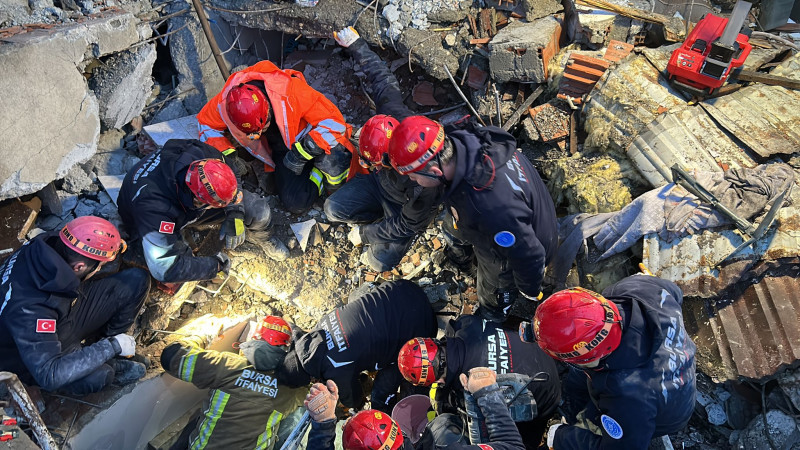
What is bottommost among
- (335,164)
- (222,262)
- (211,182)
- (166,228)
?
(222,262)

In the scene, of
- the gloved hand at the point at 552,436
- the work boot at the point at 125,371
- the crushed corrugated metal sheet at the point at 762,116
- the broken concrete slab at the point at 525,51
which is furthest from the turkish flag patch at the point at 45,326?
the crushed corrugated metal sheet at the point at 762,116

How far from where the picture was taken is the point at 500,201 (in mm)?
3754

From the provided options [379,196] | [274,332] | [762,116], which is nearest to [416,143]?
[379,196]

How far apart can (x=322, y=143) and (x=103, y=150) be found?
101 inches

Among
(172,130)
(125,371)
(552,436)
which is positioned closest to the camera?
(552,436)

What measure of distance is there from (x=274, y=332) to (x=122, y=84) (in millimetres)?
3264

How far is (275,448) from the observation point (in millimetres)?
4371

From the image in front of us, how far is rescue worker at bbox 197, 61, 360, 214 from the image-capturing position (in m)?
4.77

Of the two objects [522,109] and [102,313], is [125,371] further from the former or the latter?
[522,109]

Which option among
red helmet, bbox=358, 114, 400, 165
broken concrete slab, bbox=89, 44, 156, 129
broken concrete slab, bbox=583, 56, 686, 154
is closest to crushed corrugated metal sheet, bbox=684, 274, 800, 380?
broken concrete slab, bbox=583, 56, 686, 154

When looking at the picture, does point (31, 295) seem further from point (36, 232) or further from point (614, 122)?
point (614, 122)

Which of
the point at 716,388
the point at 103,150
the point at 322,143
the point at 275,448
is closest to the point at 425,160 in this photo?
the point at 322,143

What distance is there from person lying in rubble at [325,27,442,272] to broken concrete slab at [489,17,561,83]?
1006mm

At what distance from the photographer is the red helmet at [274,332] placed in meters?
4.66
